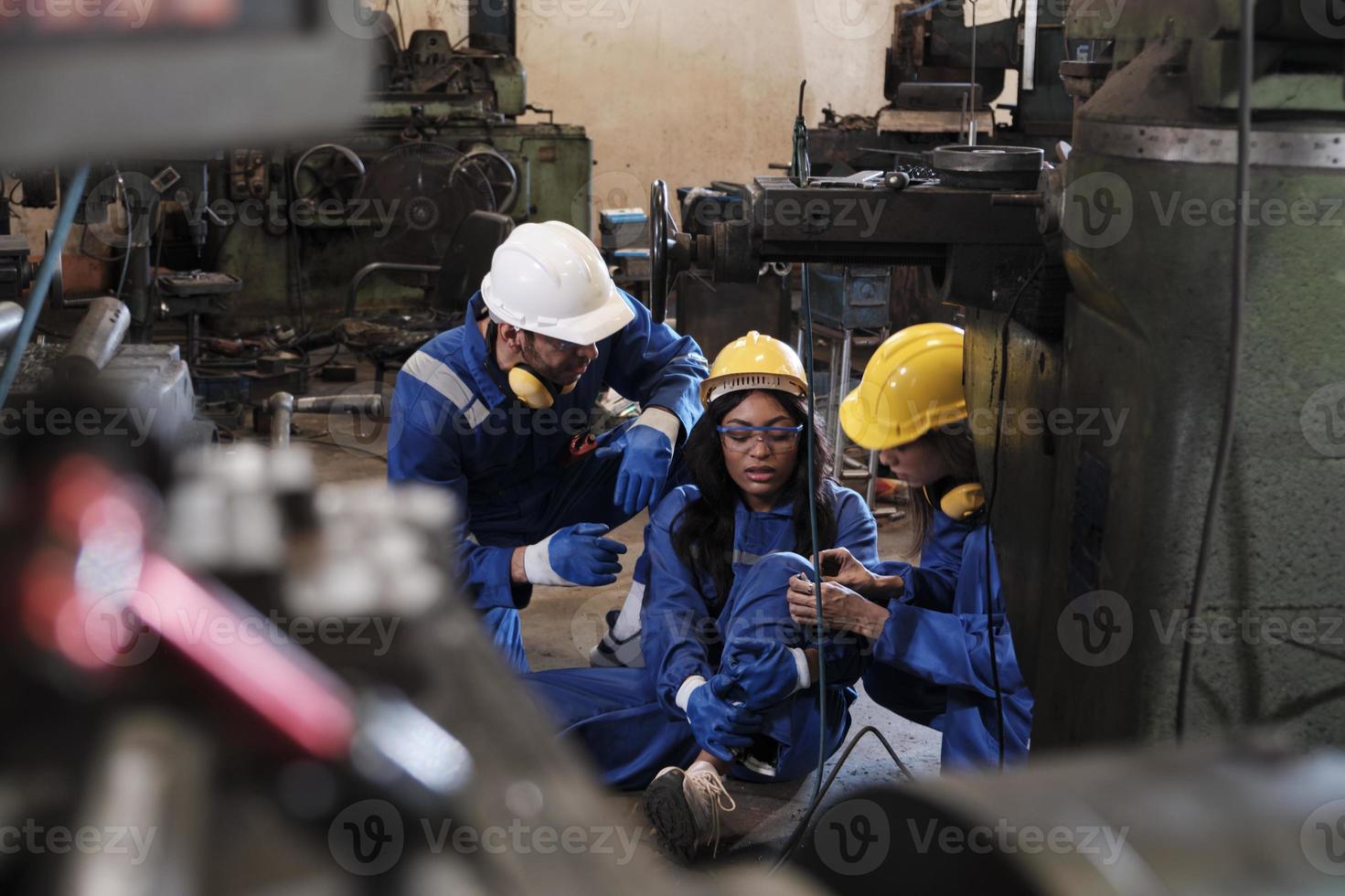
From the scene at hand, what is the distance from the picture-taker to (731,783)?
8.48 feet

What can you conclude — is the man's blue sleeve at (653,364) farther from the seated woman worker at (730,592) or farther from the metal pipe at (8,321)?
the metal pipe at (8,321)

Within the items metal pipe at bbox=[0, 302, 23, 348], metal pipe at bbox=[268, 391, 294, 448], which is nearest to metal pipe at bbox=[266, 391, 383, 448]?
metal pipe at bbox=[268, 391, 294, 448]

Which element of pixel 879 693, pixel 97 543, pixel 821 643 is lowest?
pixel 879 693

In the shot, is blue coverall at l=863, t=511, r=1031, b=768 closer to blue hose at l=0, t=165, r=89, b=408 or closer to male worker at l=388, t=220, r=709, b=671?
male worker at l=388, t=220, r=709, b=671

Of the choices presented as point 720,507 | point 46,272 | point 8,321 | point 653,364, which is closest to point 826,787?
point 720,507

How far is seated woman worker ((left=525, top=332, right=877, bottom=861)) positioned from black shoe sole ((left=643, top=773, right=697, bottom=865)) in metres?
0.11

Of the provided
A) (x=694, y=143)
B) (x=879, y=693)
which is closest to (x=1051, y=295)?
(x=879, y=693)

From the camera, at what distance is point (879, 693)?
2551 mm

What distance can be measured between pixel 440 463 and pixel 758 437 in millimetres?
682

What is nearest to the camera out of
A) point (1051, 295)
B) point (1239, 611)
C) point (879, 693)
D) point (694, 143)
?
point (1239, 611)

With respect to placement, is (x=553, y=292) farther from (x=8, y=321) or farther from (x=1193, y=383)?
(x=1193, y=383)

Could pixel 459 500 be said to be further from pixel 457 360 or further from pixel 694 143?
pixel 694 143

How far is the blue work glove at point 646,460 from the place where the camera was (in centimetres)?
273

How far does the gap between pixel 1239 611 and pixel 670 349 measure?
1891 mm
